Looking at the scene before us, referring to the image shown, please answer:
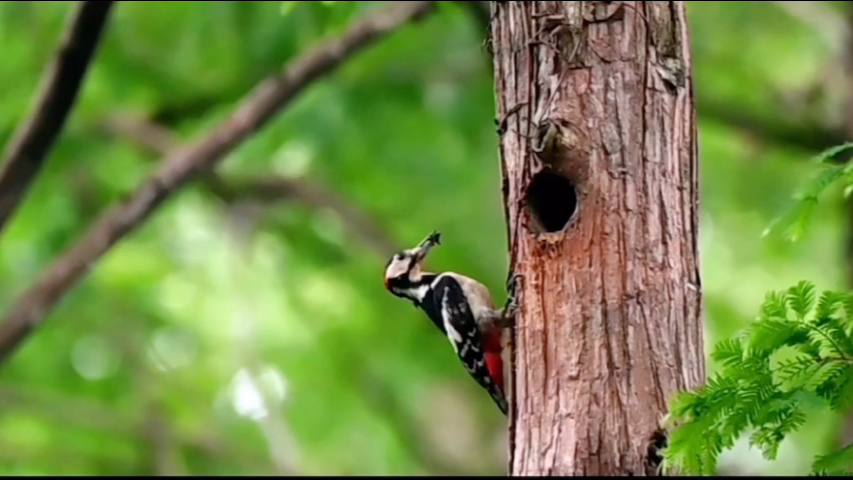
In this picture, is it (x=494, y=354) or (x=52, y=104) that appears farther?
(x=494, y=354)

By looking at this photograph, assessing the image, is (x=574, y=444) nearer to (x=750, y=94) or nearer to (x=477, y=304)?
(x=477, y=304)

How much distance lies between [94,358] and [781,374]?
6476 mm

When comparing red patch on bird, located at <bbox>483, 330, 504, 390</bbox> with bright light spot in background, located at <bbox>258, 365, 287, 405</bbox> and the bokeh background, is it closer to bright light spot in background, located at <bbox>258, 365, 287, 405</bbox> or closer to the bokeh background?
the bokeh background

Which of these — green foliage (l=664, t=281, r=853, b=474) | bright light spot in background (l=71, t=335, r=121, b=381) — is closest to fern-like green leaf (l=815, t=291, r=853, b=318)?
green foliage (l=664, t=281, r=853, b=474)

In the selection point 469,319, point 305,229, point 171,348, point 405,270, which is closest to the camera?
point 469,319

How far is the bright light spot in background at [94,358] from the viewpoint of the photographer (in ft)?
27.3

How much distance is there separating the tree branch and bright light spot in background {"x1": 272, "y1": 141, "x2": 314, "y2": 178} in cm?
123

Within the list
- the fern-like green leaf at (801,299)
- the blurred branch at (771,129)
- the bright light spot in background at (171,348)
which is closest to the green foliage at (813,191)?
the fern-like green leaf at (801,299)

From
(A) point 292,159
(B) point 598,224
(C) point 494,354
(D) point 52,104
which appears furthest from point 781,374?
(A) point 292,159

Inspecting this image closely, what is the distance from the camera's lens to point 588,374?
325 cm

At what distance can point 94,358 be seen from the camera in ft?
27.9

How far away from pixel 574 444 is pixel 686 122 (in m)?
0.93

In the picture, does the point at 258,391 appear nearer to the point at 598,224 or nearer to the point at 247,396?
the point at 247,396

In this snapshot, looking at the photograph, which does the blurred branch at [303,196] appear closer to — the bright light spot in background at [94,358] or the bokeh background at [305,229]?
the bokeh background at [305,229]
